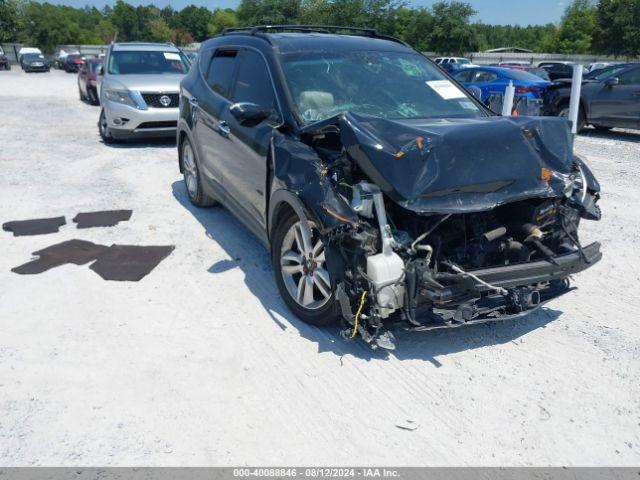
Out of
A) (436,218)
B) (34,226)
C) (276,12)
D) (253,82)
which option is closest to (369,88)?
(253,82)

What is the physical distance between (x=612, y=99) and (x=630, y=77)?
61 cm

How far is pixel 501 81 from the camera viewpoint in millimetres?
15461

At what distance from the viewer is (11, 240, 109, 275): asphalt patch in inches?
198

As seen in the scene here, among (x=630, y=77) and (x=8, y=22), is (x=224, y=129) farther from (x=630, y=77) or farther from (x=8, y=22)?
(x=8, y=22)

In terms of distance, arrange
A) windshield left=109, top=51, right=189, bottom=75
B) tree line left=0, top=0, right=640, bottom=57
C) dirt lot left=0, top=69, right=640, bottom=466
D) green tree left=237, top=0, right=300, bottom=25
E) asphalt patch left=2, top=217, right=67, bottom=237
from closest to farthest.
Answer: dirt lot left=0, top=69, right=640, bottom=466 → asphalt patch left=2, top=217, right=67, bottom=237 → windshield left=109, top=51, right=189, bottom=75 → tree line left=0, top=0, right=640, bottom=57 → green tree left=237, top=0, right=300, bottom=25

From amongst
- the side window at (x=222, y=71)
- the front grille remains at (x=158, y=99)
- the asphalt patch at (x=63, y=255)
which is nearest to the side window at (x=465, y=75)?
the front grille remains at (x=158, y=99)

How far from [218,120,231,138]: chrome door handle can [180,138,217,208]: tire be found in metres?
1.09

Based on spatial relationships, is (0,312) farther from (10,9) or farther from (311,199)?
(10,9)

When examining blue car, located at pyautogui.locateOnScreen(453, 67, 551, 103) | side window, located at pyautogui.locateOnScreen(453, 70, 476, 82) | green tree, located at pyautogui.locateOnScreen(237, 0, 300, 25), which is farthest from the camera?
green tree, located at pyautogui.locateOnScreen(237, 0, 300, 25)

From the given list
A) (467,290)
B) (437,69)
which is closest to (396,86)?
(437,69)

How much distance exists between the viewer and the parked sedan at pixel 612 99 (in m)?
11.5

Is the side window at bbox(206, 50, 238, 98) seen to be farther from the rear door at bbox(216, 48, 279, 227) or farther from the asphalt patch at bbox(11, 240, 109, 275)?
the asphalt patch at bbox(11, 240, 109, 275)

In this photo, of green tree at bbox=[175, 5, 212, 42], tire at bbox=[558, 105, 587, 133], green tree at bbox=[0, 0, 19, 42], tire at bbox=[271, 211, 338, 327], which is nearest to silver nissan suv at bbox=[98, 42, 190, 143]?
tire at bbox=[271, 211, 338, 327]

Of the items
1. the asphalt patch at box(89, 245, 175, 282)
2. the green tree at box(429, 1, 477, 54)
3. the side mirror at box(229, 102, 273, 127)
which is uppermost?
the green tree at box(429, 1, 477, 54)
